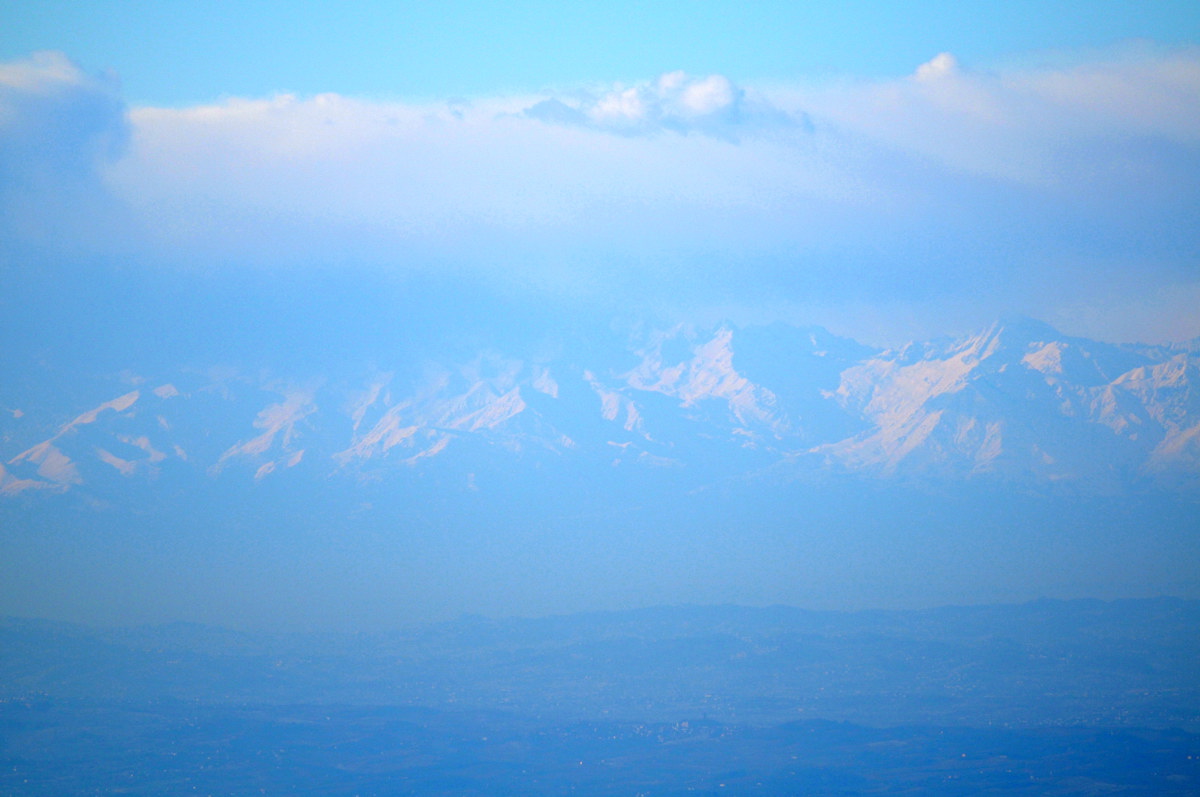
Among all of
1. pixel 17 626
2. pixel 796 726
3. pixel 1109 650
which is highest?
pixel 17 626

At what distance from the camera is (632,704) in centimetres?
14588

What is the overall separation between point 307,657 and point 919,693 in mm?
82673

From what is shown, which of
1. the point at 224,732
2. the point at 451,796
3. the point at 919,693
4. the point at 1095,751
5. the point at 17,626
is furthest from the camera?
the point at 17,626

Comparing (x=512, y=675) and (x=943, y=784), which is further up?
(x=512, y=675)

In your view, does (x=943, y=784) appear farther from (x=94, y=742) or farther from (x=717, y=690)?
(x=94, y=742)

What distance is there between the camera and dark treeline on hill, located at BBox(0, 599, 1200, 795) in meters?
116

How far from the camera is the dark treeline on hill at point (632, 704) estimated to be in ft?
379

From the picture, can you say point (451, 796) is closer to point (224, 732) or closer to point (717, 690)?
point (224, 732)

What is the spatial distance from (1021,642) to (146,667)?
396 ft

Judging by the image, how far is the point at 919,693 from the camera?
14938cm

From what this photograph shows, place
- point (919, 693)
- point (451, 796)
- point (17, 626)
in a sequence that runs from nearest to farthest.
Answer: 1. point (451, 796)
2. point (919, 693)
3. point (17, 626)

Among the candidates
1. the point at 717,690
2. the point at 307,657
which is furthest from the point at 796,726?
the point at 307,657

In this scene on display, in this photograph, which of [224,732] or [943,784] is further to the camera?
[224,732]

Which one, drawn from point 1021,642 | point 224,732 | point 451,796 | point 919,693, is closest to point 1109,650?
point 1021,642
